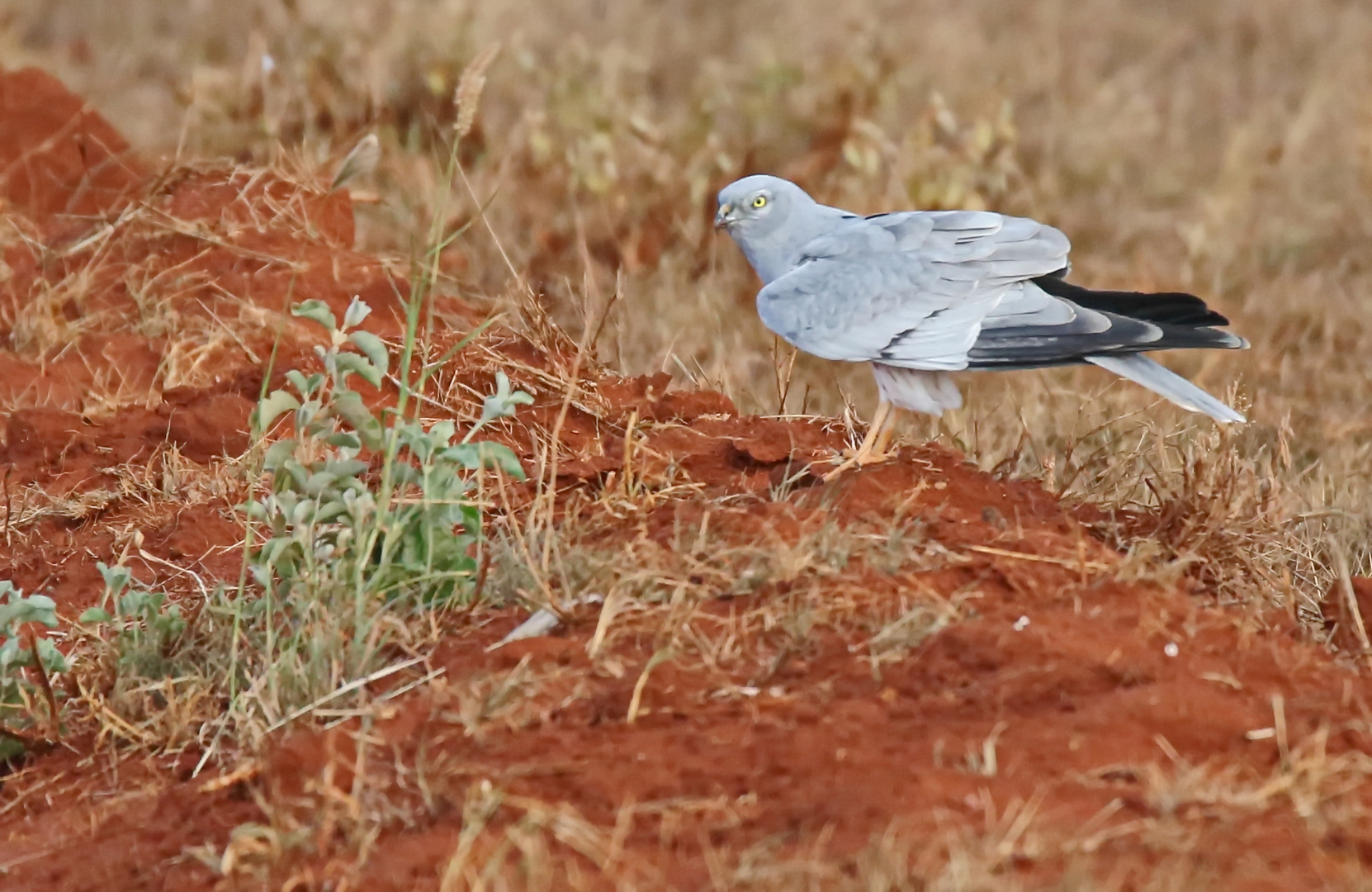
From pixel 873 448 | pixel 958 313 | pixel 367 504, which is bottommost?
pixel 873 448

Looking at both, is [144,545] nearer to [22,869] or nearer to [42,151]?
[22,869]

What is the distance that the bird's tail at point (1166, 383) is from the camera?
147 inches

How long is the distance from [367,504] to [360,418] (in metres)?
0.17

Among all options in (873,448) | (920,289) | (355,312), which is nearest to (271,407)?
(355,312)

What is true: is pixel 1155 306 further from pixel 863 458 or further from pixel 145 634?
pixel 145 634

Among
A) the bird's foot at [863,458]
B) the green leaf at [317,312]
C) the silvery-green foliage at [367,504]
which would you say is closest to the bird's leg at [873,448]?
the bird's foot at [863,458]

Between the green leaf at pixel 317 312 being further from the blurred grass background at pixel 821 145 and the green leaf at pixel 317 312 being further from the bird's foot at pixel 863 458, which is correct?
the blurred grass background at pixel 821 145

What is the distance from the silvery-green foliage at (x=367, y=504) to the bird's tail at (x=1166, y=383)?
131 cm

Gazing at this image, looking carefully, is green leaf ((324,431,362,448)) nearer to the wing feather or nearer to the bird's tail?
the wing feather

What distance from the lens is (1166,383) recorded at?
3842mm

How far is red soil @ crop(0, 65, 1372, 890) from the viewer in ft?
8.35

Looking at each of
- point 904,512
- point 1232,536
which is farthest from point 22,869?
point 1232,536

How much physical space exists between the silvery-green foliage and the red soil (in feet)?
0.60

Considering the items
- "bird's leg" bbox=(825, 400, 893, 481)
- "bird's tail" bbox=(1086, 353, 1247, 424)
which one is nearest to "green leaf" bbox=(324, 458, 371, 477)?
"bird's leg" bbox=(825, 400, 893, 481)
